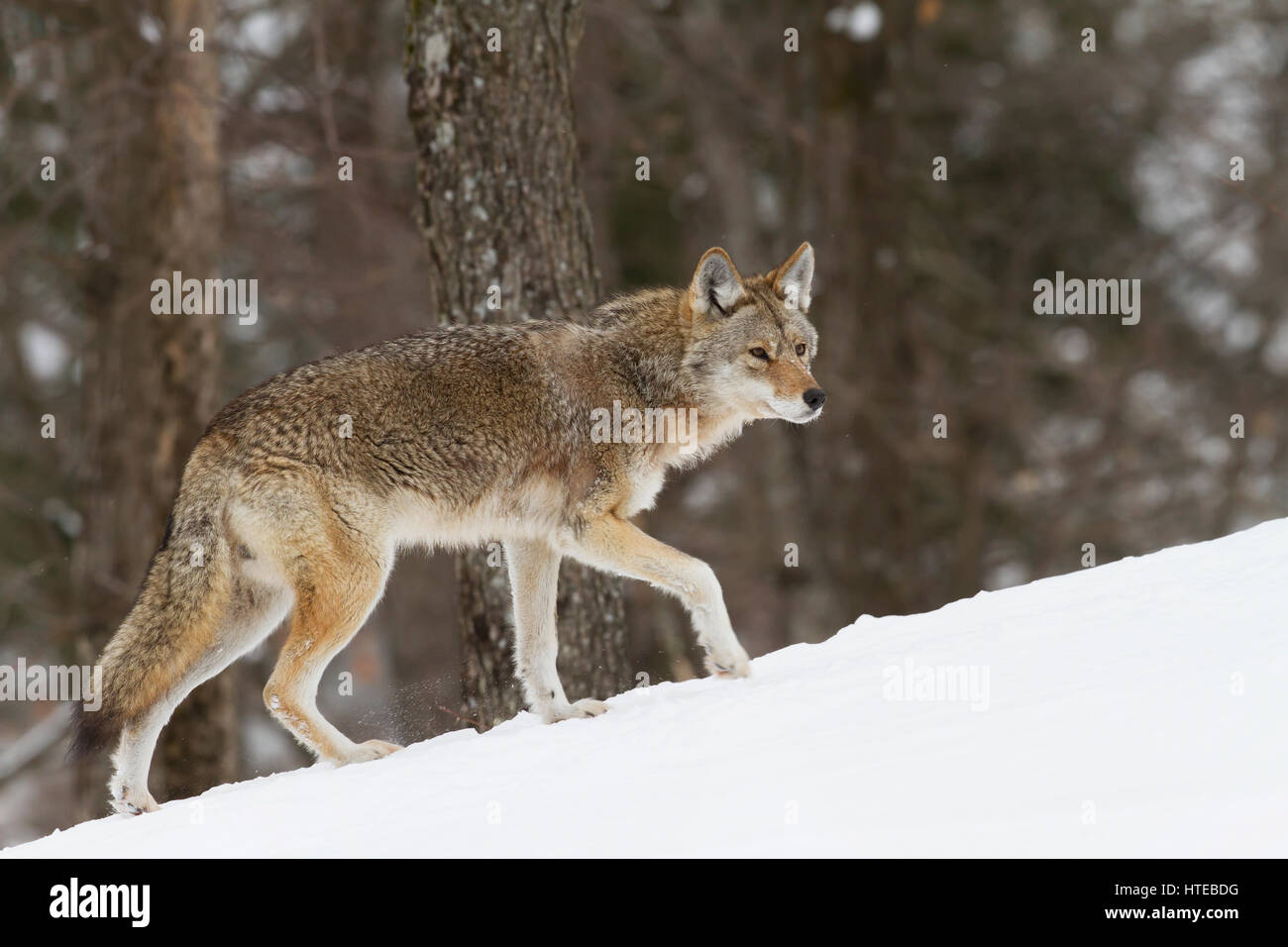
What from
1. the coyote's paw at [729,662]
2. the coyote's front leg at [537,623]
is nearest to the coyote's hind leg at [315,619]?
the coyote's front leg at [537,623]

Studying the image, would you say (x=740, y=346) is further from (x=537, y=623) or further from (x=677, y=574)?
(x=537, y=623)

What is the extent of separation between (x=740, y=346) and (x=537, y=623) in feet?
5.86

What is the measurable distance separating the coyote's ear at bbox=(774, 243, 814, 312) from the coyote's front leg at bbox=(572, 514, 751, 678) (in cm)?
176

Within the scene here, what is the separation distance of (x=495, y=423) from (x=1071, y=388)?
1583cm

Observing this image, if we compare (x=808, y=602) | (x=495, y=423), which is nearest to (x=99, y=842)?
(x=495, y=423)

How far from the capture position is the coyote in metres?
6.12

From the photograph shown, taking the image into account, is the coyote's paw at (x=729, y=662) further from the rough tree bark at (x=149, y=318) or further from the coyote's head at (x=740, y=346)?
the rough tree bark at (x=149, y=318)

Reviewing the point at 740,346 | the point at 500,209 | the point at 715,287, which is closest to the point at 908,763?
the point at 740,346

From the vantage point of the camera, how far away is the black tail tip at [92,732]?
234 inches

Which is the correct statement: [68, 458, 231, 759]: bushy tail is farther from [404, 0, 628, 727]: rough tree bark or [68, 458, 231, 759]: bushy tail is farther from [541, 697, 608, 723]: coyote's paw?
[404, 0, 628, 727]: rough tree bark

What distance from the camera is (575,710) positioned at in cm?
656

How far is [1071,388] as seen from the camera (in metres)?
20.7

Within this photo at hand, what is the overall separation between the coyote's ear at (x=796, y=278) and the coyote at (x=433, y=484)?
9 centimetres
